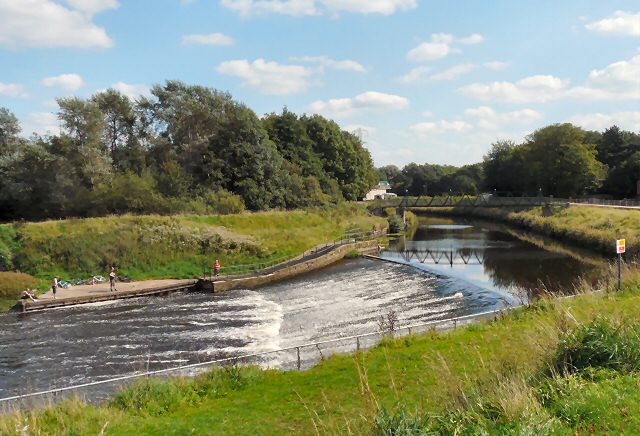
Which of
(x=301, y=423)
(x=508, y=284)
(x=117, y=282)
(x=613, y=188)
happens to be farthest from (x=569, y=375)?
(x=613, y=188)

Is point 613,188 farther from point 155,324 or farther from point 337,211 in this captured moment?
point 155,324

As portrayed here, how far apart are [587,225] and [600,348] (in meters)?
45.9

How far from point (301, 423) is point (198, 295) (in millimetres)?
21056

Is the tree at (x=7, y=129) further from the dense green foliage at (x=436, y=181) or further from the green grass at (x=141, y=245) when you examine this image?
the dense green foliage at (x=436, y=181)

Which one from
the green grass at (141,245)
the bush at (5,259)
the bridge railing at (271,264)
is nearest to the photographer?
the bush at (5,259)

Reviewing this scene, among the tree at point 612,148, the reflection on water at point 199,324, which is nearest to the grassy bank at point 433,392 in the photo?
the reflection on water at point 199,324

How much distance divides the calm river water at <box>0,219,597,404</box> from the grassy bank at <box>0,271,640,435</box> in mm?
3047

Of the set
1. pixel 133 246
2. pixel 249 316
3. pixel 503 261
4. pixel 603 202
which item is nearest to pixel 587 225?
pixel 503 261

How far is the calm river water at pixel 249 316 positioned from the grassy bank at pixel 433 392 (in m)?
3.05

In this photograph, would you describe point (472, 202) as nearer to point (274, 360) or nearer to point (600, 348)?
point (274, 360)

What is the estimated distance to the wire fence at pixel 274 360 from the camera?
1316 cm

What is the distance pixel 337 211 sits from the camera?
61.4 meters

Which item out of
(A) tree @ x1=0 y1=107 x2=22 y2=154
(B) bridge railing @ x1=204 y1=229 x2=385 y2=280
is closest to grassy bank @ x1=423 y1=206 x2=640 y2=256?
(B) bridge railing @ x1=204 y1=229 x2=385 y2=280

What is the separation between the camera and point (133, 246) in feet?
118
